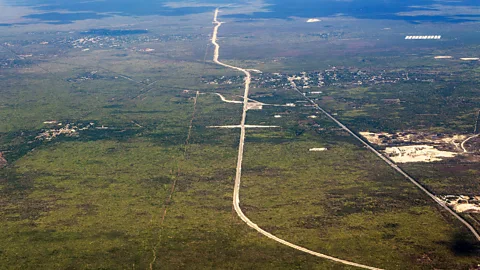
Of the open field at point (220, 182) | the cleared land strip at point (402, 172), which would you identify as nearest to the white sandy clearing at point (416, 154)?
the cleared land strip at point (402, 172)

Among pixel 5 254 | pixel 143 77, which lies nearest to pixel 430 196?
pixel 5 254

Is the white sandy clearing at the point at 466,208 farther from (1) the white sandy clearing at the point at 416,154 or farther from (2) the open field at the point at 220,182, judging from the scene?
(1) the white sandy clearing at the point at 416,154

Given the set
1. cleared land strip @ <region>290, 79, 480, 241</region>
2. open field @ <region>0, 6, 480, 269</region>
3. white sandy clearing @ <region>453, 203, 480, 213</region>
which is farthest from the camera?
white sandy clearing @ <region>453, 203, 480, 213</region>

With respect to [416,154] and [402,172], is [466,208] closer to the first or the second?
[402,172]

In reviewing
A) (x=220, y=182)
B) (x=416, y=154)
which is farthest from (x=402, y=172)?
(x=220, y=182)

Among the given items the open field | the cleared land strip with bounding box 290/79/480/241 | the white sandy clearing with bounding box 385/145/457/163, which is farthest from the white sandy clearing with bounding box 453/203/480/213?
the white sandy clearing with bounding box 385/145/457/163

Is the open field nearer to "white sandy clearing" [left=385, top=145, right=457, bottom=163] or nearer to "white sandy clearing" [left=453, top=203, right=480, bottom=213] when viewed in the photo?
"white sandy clearing" [left=453, top=203, right=480, bottom=213]

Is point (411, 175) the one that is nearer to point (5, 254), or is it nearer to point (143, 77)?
point (5, 254)

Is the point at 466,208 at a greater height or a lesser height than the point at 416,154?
lesser
